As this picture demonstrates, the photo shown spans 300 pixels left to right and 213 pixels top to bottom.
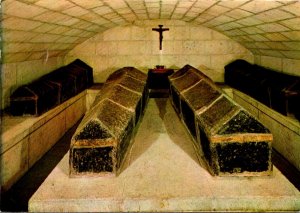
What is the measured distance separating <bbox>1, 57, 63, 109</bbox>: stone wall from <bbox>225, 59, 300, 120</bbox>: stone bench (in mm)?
5000

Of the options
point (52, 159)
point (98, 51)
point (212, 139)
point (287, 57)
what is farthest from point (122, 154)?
point (98, 51)

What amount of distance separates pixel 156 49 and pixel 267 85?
12.6 ft

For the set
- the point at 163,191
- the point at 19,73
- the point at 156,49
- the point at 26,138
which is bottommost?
the point at 163,191

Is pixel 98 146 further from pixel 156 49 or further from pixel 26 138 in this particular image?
pixel 156 49

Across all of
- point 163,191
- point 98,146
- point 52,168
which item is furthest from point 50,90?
point 163,191

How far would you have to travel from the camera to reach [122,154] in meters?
3.12

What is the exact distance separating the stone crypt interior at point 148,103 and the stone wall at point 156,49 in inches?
1.2

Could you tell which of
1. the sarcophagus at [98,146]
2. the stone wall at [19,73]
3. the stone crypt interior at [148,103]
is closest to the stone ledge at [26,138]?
the stone crypt interior at [148,103]

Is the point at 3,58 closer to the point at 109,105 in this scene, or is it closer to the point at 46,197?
the point at 109,105

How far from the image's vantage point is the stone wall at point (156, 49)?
26.8 ft

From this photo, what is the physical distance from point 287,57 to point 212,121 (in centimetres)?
425

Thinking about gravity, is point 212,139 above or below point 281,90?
below

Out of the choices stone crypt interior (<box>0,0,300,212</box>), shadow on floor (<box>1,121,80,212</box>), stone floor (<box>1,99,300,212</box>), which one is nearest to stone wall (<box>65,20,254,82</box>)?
stone crypt interior (<box>0,0,300,212</box>)

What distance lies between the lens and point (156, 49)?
8.30 m
